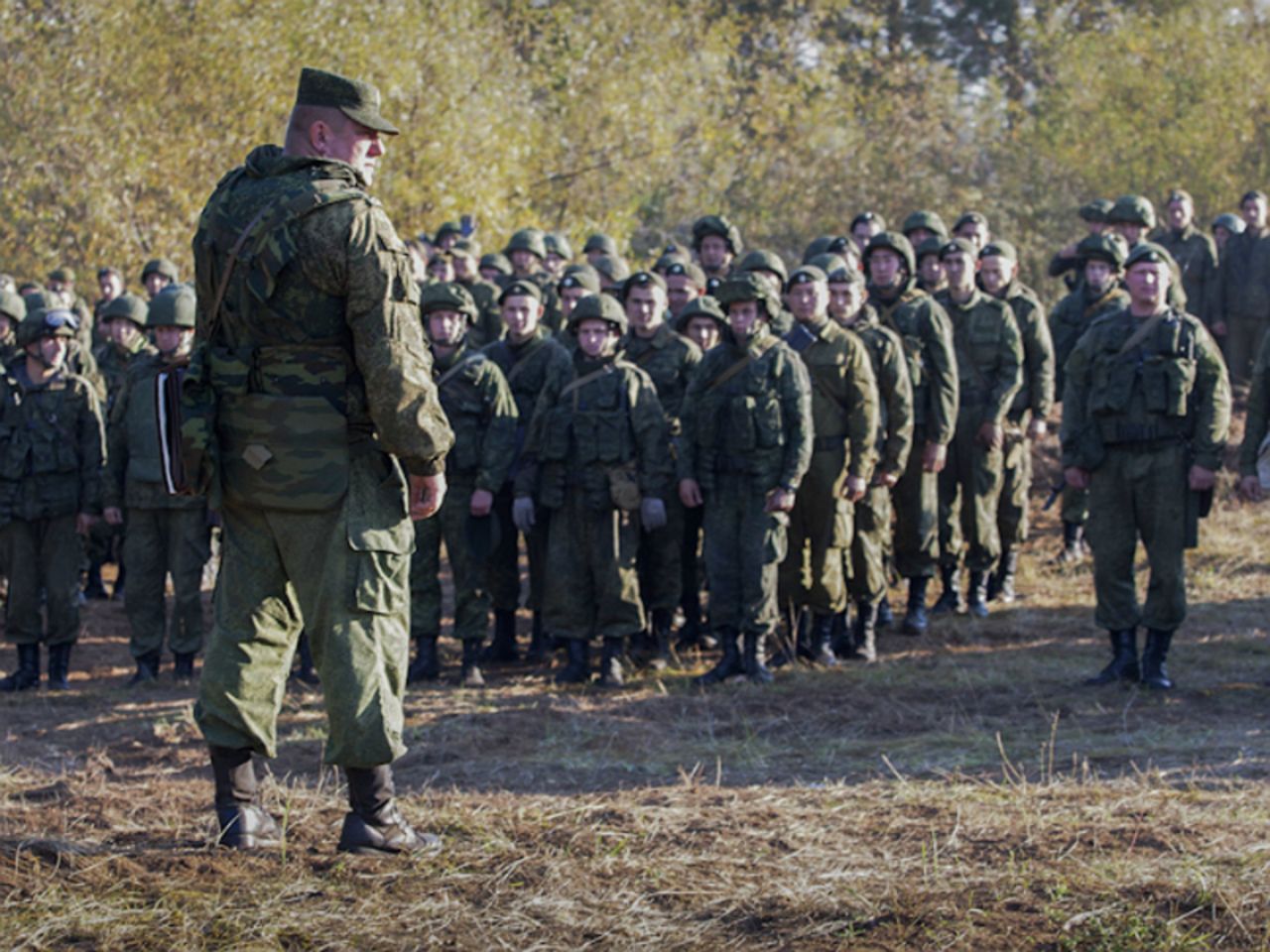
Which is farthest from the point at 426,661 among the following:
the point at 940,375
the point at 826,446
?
the point at 940,375

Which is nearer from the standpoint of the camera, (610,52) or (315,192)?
(315,192)

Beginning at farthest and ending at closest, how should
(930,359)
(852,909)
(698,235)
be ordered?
(698,235)
(930,359)
(852,909)

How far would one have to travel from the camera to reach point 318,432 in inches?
196

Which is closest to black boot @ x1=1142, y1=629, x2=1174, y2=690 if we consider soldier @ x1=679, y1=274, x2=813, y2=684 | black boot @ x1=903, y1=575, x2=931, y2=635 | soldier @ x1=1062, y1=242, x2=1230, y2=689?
soldier @ x1=1062, y1=242, x2=1230, y2=689

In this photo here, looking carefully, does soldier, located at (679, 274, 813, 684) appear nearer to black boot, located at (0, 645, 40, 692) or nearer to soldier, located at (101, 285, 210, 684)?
soldier, located at (101, 285, 210, 684)

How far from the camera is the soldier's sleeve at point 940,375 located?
34.7 ft

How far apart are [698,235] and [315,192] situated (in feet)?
27.2

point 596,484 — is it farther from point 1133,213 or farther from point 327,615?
point 1133,213

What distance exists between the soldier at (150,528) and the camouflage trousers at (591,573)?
7.00 ft

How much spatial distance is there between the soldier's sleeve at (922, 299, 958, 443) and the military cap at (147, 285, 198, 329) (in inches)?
182

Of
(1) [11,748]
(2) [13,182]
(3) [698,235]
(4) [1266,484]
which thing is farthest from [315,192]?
(2) [13,182]

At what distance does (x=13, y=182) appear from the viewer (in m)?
18.7

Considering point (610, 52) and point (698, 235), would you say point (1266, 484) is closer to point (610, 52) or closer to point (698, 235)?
point (698, 235)

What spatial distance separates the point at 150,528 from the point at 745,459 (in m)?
3.73
